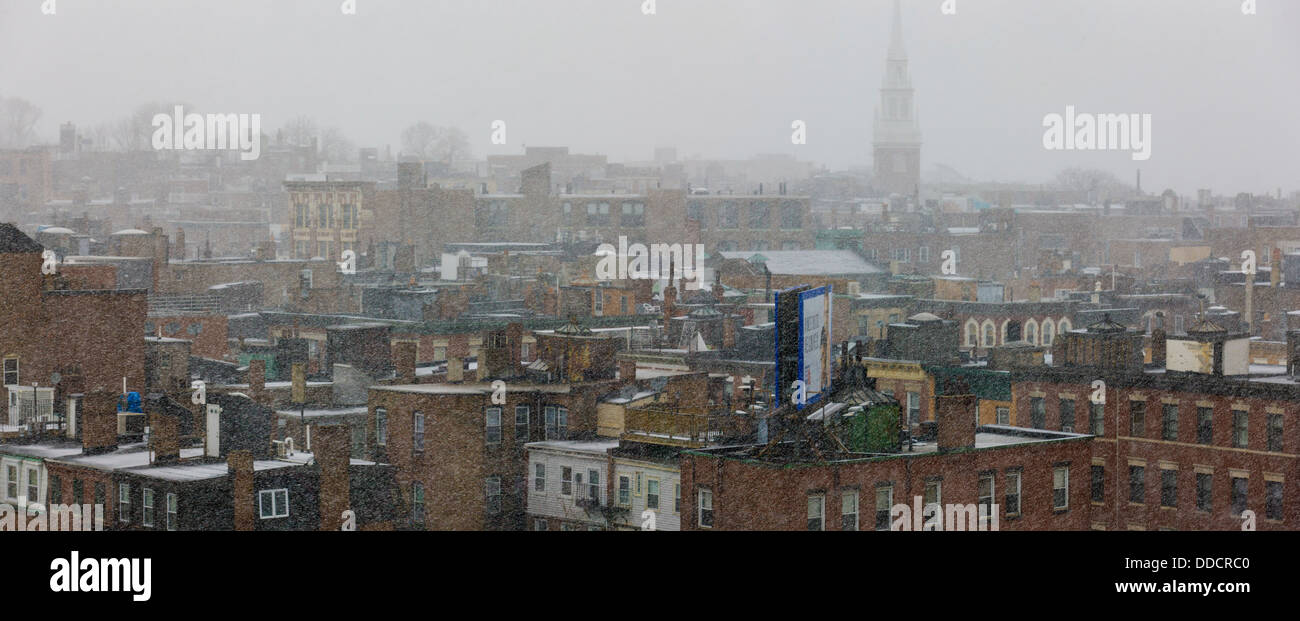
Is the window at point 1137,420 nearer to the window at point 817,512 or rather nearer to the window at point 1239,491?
the window at point 1239,491

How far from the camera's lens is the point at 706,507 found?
14.6 m

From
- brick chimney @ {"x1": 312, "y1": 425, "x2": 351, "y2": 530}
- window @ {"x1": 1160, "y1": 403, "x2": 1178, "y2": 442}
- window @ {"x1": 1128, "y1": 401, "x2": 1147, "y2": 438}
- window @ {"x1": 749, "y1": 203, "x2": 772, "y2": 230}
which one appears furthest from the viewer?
window @ {"x1": 749, "y1": 203, "x2": 772, "y2": 230}

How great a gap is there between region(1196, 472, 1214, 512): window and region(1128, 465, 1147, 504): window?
0.63 meters

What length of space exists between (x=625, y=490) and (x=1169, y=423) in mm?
6934

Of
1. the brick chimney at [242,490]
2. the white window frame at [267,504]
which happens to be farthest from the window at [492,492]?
the brick chimney at [242,490]

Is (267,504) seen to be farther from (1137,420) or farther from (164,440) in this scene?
(1137,420)

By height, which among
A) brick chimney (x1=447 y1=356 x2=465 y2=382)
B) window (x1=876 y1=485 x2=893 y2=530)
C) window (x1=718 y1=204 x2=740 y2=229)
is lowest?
window (x1=876 y1=485 x2=893 y2=530)

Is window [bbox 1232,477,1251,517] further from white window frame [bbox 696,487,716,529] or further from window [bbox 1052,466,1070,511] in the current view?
white window frame [bbox 696,487,716,529]

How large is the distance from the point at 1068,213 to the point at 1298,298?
14761mm

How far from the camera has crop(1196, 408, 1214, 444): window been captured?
18875 mm

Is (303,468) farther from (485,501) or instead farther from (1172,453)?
(1172,453)

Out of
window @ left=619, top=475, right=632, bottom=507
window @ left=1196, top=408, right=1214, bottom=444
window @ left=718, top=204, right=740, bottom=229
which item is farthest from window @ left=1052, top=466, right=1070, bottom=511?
window @ left=718, top=204, right=740, bottom=229

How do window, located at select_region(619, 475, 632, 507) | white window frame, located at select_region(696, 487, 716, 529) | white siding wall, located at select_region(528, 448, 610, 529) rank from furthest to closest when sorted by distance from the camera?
1. white siding wall, located at select_region(528, 448, 610, 529)
2. window, located at select_region(619, 475, 632, 507)
3. white window frame, located at select_region(696, 487, 716, 529)
